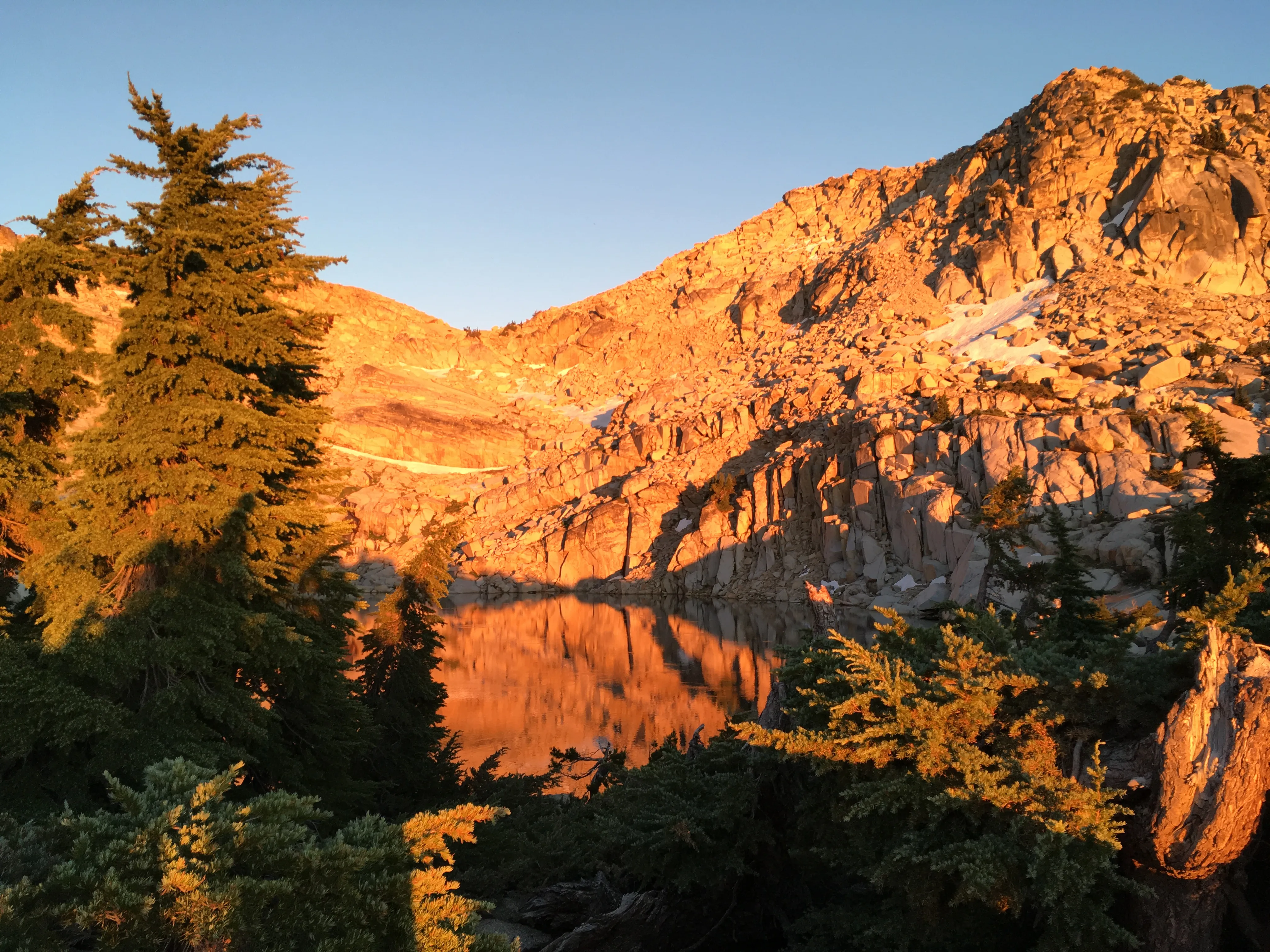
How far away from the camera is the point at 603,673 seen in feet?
105

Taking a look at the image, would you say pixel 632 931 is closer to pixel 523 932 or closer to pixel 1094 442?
pixel 523 932

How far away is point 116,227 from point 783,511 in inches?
2005

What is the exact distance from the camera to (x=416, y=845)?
4.40 metres

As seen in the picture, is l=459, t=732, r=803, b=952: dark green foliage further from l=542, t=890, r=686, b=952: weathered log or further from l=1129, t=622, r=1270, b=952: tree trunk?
l=1129, t=622, r=1270, b=952: tree trunk

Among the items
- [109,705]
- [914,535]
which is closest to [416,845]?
[109,705]

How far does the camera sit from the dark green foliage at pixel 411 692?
41.0 feet

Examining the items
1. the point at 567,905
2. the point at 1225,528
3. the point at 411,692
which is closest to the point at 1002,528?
the point at 1225,528

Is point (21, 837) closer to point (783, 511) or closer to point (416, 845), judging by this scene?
point (416, 845)

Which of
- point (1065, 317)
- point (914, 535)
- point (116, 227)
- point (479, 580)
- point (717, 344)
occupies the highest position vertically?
point (717, 344)

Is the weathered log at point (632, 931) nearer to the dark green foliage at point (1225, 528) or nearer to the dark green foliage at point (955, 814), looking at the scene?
the dark green foliage at point (955, 814)

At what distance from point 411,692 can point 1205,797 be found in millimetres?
11820

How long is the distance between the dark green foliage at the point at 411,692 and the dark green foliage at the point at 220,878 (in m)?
7.59

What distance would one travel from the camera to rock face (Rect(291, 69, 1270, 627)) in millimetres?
41094

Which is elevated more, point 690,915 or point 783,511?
point 783,511
